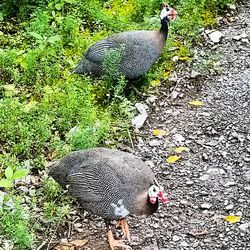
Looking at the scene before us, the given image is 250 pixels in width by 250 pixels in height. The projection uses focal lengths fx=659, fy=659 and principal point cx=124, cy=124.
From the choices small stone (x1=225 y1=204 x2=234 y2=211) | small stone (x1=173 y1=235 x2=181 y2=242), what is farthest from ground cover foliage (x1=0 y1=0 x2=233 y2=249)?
small stone (x1=225 y1=204 x2=234 y2=211)

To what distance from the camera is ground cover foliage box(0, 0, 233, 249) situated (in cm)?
439

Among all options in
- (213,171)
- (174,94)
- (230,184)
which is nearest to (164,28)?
(174,94)

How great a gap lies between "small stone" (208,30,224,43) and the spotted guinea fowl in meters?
0.87

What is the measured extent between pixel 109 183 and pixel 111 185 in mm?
19

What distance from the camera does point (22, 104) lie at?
5.16 metres

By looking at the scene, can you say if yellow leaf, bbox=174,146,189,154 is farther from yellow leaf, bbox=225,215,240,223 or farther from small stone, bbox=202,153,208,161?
yellow leaf, bbox=225,215,240,223

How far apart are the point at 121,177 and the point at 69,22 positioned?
7.82 ft

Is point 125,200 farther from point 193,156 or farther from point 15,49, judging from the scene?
point 15,49

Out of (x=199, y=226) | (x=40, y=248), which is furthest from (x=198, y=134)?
(x=40, y=248)

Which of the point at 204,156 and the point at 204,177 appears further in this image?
the point at 204,156

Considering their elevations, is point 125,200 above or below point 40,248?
above

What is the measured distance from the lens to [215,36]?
6.21m

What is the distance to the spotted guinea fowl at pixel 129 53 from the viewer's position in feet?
17.4

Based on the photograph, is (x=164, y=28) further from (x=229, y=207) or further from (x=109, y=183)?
(x=109, y=183)
